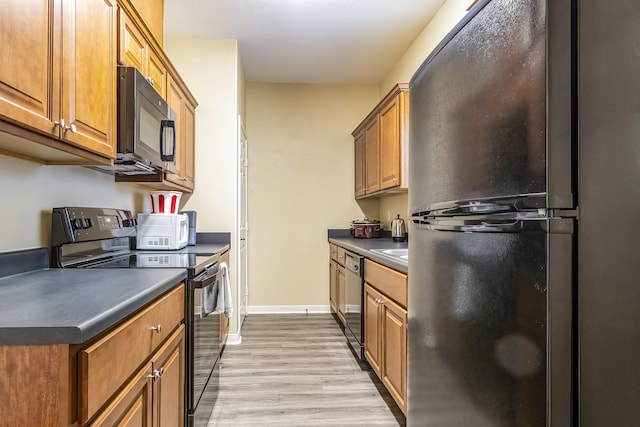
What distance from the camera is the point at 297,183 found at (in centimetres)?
453

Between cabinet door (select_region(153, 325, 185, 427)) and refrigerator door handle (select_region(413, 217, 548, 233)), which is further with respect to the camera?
cabinet door (select_region(153, 325, 185, 427))

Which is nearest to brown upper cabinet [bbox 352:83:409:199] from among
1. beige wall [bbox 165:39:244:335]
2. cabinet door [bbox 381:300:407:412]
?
cabinet door [bbox 381:300:407:412]

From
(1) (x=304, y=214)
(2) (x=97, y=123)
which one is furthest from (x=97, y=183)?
(1) (x=304, y=214)

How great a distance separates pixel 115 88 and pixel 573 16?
1708 mm

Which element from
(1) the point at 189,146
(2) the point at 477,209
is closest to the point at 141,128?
(1) the point at 189,146

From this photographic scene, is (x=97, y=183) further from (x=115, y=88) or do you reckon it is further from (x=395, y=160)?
(x=395, y=160)

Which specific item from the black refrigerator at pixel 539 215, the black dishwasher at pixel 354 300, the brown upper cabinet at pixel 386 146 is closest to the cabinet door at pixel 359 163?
the brown upper cabinet at pixel 386 146

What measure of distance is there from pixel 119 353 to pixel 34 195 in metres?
1.03

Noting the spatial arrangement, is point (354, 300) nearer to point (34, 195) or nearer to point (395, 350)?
point (395, 350)

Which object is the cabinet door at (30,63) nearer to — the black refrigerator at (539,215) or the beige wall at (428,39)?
the black refrigerator at (539,215)

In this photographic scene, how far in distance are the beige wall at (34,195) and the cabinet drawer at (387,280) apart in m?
1.63

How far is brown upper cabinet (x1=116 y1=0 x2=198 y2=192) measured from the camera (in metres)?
1.82

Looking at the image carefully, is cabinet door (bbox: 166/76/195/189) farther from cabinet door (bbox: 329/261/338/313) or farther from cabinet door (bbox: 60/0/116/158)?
cabinet door (bbox: 329/261/338/313)

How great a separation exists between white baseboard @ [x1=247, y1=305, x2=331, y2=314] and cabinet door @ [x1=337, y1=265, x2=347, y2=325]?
0.67m
